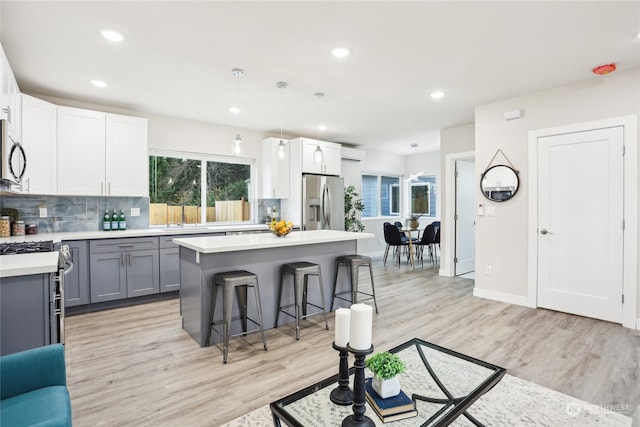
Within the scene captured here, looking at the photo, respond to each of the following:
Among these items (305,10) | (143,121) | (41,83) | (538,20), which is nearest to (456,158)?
(538,20)

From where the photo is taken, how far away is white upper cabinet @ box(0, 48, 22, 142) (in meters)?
2.61

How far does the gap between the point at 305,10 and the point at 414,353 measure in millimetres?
2364

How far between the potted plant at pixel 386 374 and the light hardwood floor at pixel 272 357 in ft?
3.35

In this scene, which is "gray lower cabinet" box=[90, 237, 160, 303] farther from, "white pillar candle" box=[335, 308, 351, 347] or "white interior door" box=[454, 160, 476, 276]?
"white interior door" box=[454, 160, 476, 276]

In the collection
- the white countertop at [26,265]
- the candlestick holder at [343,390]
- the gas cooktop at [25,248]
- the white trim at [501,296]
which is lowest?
the white trim at [501,296]

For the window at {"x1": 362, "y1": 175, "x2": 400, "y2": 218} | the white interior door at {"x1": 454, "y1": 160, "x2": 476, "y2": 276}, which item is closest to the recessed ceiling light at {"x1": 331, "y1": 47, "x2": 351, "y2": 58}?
the white interior door at {"x1": 454, "y1": 160, "x2": 476, "y2": 276}

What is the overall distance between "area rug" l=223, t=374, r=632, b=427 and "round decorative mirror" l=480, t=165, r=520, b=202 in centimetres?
261

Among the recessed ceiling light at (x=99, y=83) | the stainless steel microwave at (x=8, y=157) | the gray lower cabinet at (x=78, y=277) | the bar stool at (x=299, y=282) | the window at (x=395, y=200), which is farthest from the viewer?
the window at (x=395, y=200)

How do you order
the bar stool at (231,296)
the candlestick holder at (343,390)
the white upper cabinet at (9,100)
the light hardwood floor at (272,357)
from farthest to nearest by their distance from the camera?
the bar stool at (231,296) < the white upper cabinet at (9,100) < the light hardwood floor at (272,357) < the candlestick holder at (343,390)

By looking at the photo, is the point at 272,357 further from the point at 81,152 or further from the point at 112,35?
the point at 81,152

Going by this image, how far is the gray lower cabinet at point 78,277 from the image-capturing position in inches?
148

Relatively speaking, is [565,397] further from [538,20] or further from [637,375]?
[538,20]

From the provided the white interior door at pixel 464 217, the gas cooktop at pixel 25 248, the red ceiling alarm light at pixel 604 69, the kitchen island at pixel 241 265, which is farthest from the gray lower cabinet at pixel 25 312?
the white interior door at pixel 464 217

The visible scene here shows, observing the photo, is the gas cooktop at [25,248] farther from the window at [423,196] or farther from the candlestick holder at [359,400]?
the window at [423,196]
